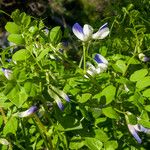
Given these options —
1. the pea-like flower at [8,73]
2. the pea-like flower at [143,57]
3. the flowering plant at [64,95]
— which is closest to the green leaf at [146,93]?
the flowering plant at [64,95]

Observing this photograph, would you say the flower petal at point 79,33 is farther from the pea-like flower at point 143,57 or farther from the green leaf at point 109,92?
the pea-like flower at point 143,57

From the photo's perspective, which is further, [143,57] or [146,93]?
[143,57]

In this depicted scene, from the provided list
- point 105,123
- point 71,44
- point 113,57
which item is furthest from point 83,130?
point 71,44

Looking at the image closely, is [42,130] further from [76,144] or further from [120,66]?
[120,66]

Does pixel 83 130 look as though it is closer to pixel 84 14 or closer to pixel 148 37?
pixel 148 37

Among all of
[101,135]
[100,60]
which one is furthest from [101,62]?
[101,135]

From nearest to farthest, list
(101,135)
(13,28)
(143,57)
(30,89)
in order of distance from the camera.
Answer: (30,89) → (13,28) → (101,135) → (143,57)
